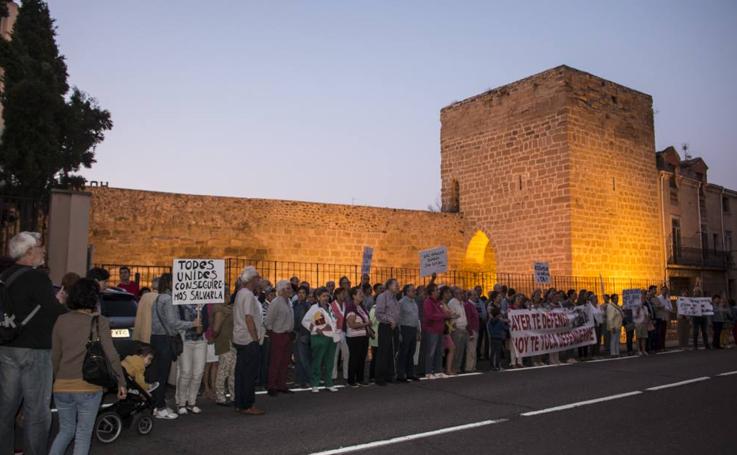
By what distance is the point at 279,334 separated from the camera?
9.23 meters

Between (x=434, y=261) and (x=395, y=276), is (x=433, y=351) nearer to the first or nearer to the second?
(x=434, y=261)

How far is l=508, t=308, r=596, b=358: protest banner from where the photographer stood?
12.8 m

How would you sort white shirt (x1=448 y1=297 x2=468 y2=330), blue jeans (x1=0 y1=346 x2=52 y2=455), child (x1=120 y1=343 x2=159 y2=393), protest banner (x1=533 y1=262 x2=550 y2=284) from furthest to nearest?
protest banner (x1=533 y1=262 x2=550 y2=284) → white shirt (x1=448 y1=297 x2=468 y2=330) → child (x1=120 y1=343 x2=159 y2=393) → blue jeans (x1=0 y1=346 x2=52 y2=455)

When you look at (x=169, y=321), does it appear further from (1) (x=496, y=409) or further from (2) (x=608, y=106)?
(2) (x=608, y=106)

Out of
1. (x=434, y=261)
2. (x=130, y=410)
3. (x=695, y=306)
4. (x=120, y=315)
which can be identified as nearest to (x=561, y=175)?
(x=695, y=306)

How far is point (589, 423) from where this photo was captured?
678 cm

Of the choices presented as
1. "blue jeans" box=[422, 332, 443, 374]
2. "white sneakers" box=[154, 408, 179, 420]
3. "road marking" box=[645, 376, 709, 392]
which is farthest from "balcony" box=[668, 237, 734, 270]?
"white sneakers" box=[154, 408, 179, 420]

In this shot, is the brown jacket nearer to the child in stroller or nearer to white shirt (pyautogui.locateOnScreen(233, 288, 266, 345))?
the child in stroller

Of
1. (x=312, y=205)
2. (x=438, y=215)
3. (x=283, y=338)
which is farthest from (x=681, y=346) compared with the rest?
(x=283, y=338)

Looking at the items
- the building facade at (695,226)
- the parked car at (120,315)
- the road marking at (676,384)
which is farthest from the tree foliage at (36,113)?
the building facade at (695,226)

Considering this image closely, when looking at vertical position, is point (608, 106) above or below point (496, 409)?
above

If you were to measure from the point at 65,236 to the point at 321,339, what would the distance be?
16.2 ft

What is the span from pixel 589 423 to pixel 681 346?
1267 centimetres

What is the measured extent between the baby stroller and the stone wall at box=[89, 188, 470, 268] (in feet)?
36.3
